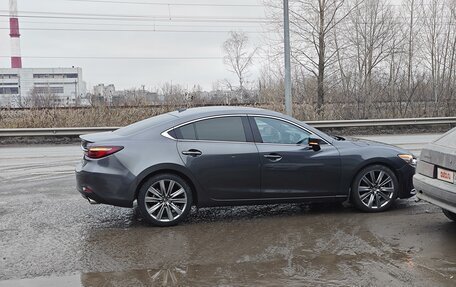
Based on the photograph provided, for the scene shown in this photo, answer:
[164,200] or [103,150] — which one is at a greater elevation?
[103,150]

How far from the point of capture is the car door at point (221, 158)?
6137mm

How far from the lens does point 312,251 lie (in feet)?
16.9

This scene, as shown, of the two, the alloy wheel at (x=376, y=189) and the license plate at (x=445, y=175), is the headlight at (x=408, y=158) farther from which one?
the license plate at (x=445, y=175)

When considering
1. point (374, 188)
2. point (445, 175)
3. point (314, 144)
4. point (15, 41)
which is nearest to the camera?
point (445, 175)

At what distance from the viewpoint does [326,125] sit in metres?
19.4

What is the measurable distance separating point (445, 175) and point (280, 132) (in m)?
2.16

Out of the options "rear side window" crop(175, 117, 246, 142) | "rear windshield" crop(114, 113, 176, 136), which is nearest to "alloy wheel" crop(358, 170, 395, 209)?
"rear side window" crop(175, 117, 246, 142)

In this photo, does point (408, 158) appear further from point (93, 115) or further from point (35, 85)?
point (35, 85)

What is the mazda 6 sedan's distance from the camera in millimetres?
6000

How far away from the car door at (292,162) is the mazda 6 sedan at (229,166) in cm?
1

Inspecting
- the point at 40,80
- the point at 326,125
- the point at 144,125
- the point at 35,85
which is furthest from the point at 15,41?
the point at 144,125

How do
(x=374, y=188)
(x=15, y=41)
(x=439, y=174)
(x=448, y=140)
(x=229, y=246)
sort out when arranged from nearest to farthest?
1. (x=229, y=246)
2. (x=439, y=174)
3. (x=448, y=140)
4. (x=374, y=188)
5. (x=15, y=41)

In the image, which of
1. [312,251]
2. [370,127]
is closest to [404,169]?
[312,251]

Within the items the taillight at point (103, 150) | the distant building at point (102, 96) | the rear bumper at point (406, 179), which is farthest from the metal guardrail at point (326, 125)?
the rear bumper at point (406, 179)
